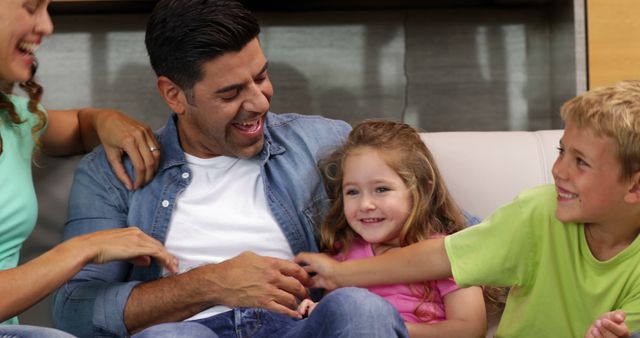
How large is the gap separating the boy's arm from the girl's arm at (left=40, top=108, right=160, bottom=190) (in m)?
0.38

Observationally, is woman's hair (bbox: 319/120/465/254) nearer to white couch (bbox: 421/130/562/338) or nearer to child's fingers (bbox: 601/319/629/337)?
white couch (bbox: 421/130/562/338)

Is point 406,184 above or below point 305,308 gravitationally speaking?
above

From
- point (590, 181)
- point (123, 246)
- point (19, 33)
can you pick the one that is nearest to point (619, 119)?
point (590, 181)

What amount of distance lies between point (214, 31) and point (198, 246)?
401 mm

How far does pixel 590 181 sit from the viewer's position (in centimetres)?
162

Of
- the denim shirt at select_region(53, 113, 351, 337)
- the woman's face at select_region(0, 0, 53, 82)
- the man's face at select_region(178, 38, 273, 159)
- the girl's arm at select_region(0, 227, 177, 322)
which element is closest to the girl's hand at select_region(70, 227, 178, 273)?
the girl's arm at select_region(0, 227, 177, 322)

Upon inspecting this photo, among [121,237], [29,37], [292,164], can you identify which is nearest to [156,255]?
[121,237]

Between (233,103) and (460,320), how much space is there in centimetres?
57

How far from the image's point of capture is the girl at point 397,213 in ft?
5.92

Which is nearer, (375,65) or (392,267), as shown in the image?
(392,267)

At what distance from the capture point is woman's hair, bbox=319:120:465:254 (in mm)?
1887

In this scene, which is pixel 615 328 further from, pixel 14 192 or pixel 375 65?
pixel 375 65

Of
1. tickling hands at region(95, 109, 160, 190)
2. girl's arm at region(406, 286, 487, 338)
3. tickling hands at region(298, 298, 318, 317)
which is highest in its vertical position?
tickling hands at region(95, 109, 160, 190)

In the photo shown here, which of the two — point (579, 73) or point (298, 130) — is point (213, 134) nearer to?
point (298, 130)
